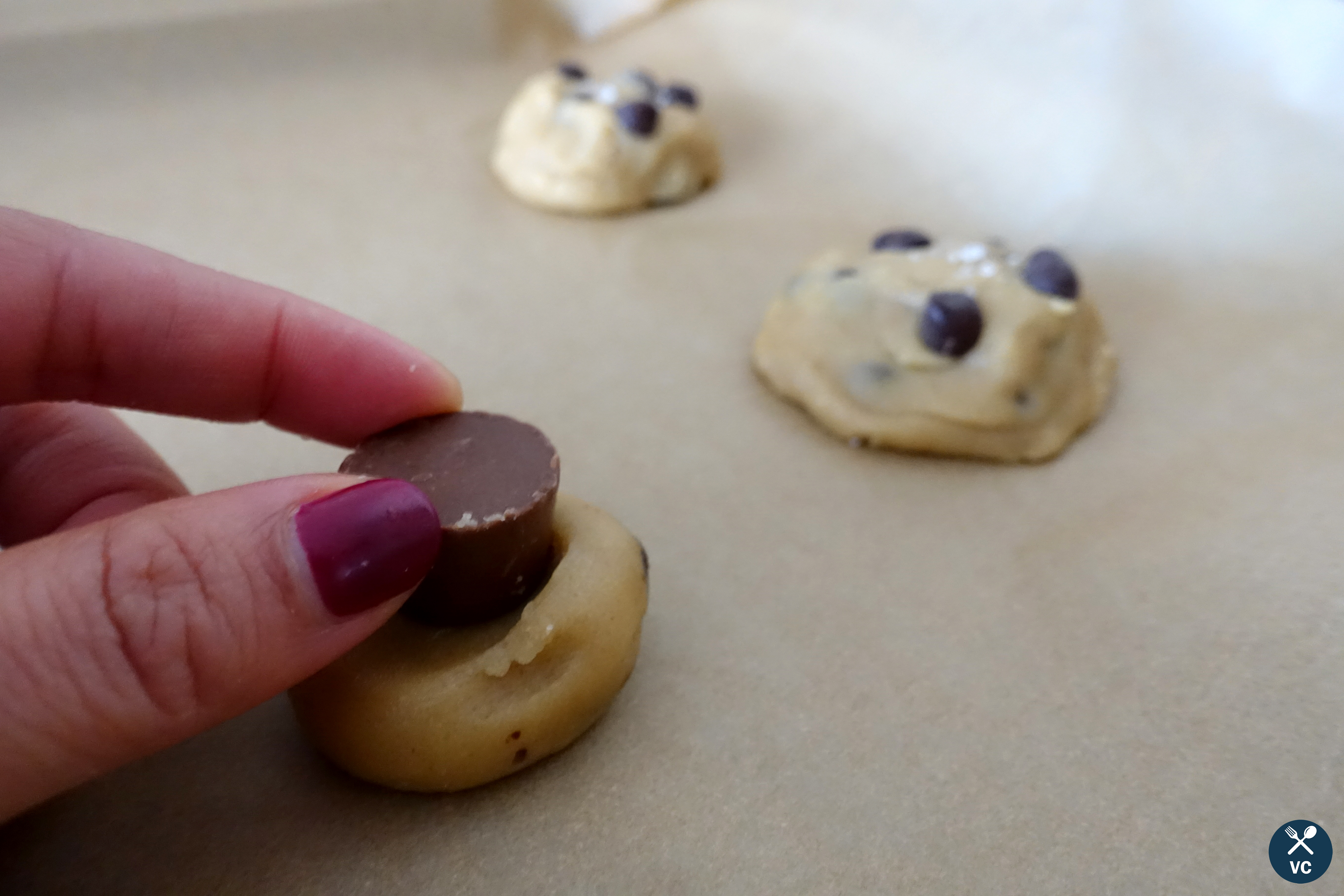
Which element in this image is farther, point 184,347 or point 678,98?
point 678,98

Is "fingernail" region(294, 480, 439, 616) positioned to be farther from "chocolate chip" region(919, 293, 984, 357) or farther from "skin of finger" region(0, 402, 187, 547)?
"chocolate chip" region(919, 293, 984, 357)

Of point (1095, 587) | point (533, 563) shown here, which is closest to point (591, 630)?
point (533, 563)

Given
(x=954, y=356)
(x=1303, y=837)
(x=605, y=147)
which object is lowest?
(x=1303, y=837)

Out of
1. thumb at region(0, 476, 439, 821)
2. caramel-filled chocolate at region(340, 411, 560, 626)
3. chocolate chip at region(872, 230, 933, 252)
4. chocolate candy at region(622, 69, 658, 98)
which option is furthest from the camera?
chocolate candy at region(622, 69, 658, 98)

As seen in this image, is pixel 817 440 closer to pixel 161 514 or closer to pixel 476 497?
pixel 476 497

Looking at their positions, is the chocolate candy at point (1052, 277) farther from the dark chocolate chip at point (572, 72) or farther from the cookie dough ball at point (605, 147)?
the dark chocolate chip at point (572, 72)

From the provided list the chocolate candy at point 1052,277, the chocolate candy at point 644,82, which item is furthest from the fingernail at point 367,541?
the chocolate candy at point 644,82

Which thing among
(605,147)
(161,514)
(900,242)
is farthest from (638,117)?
(161,514)

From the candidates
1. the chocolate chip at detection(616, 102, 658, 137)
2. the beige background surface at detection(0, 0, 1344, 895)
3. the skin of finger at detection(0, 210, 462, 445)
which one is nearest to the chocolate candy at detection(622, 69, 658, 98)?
the chocolate chip at detection(616, 102, 658, 137)
